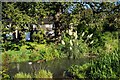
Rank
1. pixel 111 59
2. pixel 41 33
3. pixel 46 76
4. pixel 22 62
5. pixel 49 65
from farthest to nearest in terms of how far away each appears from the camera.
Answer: pixel 41 33
pixel 22 62
pixel 49 65
pixel 46 76
pixel 111 59

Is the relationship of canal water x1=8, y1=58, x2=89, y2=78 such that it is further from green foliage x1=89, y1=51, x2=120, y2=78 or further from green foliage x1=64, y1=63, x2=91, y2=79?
green foliage x1=89, y1=51, x2=120, y2=78

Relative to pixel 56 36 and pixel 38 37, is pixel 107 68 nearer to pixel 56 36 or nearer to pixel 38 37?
pixel 38 37

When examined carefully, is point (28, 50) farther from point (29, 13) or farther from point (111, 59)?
point (111, 59)

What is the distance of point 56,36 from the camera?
7.69 meters

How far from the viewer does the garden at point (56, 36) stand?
5395 millimetres

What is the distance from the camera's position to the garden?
5.39 meters

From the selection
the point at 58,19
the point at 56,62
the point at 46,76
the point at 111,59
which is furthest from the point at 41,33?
the point at 111,59

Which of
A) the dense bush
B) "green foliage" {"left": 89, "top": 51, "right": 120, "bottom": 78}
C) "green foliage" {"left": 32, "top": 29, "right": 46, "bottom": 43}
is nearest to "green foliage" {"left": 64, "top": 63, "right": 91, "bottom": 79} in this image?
the dense bush

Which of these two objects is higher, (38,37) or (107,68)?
(38,37)

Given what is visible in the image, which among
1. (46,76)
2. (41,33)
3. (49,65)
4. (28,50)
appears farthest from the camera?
(41,33)

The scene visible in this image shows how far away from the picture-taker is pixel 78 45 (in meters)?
6.12

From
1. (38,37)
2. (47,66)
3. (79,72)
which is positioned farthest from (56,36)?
(79,72)

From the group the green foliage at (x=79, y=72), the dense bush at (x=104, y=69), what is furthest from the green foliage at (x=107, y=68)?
the green foliage at (x=79, y=72)

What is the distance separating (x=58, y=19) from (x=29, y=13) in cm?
104
